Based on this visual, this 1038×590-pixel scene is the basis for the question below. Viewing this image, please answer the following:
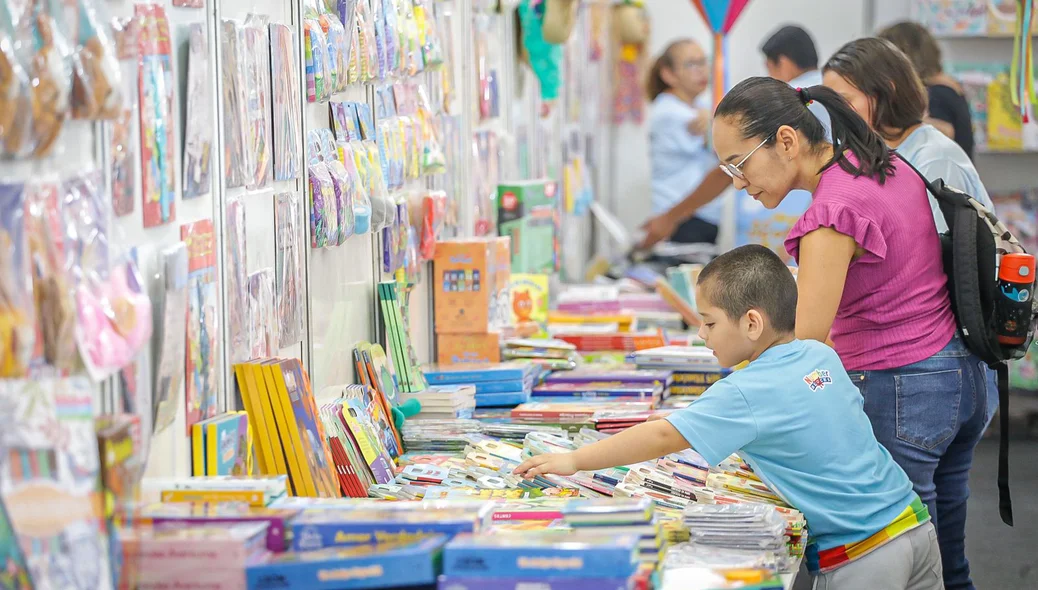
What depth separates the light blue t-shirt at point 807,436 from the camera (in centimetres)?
227

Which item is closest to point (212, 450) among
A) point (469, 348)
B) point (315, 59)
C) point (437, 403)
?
point (315, 59)

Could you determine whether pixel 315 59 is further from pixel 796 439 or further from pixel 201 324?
pixel 796 439

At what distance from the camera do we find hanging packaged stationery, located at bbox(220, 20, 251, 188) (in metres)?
2.18

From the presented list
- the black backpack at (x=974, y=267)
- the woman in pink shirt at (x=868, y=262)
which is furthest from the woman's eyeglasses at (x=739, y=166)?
the black backpack at (x=974, y=267)

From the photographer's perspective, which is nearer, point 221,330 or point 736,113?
point 221,330

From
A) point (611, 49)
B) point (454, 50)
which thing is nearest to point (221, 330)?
point (454, 50)

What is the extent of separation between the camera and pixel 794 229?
8.20 ft

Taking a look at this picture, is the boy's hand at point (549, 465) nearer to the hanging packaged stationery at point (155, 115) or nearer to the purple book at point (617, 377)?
the hanging packaged stationery at point (155, 115)

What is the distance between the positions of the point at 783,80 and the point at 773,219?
182cm

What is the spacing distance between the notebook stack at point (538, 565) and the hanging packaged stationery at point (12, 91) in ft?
2.47

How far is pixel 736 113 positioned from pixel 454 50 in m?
1.98

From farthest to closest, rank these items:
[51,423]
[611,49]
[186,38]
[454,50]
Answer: [611,49], [454,50], [186,38], [51,423]

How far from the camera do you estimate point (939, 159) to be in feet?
11.0

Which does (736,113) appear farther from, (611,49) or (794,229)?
(611,49)
